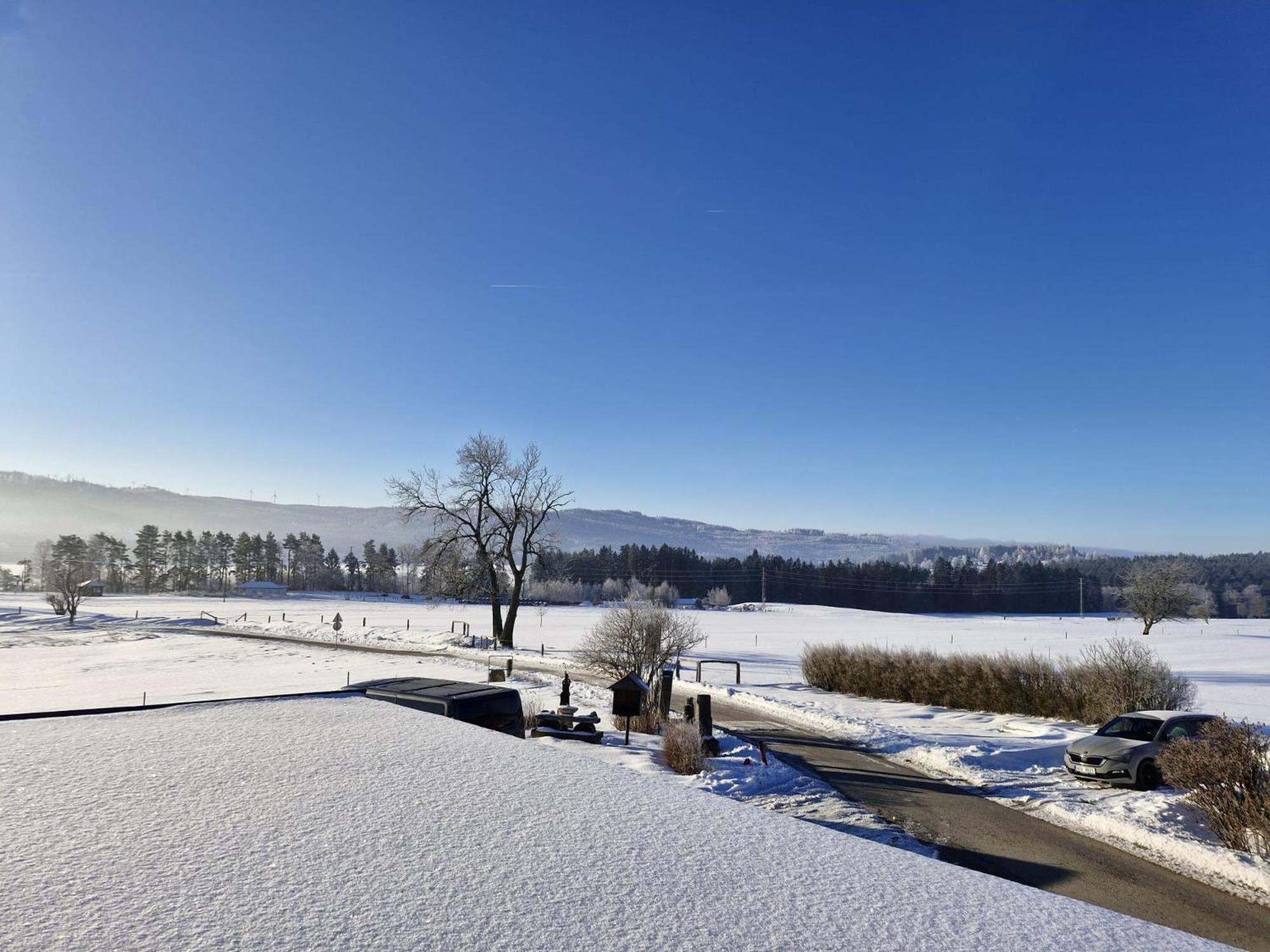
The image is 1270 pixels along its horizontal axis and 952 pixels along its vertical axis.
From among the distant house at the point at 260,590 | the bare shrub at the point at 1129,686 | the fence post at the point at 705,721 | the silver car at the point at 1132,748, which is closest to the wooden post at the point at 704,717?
the fence post at the point at 705,721

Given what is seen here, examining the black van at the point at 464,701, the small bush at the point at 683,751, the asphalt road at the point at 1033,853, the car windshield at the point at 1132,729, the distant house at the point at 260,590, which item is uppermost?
the black van at the point at 464,701

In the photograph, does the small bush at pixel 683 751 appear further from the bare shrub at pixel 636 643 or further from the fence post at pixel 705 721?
the bare shrub at pixel 636 643

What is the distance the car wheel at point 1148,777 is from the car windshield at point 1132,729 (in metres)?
0.61

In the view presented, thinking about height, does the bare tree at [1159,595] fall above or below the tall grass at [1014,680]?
above

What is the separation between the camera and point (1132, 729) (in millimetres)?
16703

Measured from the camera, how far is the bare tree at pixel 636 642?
2822 centimetres

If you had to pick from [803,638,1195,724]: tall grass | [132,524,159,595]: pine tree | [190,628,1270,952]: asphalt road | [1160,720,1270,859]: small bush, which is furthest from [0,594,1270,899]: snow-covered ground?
[132,524,159,595]: pine tree

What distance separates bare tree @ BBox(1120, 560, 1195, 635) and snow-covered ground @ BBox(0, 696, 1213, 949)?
3144 inches

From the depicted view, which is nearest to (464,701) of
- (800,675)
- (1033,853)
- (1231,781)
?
(1033,853)

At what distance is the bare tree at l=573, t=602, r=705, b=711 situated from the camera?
2822 centimetres

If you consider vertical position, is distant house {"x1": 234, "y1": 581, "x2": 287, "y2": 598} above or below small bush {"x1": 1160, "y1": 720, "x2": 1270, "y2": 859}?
below

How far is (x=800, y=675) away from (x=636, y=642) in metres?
15.0

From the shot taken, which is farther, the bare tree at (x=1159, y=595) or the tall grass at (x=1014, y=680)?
the bare tree at (x=1159, y=595)

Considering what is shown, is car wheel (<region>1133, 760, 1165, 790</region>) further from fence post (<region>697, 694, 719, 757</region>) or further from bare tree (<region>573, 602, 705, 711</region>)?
bare tree (<region>573, 602, 705, 711</region>)
